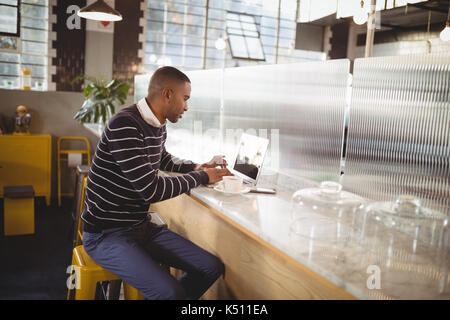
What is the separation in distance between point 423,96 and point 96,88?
15.3 ft

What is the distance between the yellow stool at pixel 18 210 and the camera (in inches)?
153

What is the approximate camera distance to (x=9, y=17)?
19.0 ft

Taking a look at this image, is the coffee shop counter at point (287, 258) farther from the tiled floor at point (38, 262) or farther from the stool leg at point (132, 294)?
the tiled floor at point (38, 262)

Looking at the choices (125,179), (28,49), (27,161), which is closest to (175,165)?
(125,179)

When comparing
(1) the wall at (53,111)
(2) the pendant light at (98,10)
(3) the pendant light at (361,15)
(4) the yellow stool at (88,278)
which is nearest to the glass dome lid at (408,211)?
(4) the yellow stool at (88,278)

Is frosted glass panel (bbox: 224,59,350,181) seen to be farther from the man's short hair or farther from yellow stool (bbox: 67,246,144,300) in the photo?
yellow stool (bbox: 67,246,144,300)

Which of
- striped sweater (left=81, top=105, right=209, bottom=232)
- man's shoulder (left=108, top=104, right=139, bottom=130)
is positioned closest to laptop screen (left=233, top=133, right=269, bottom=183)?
striped sweater (left=81, top=105, right=209, bottom=232)

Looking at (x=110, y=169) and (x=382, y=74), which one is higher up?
(x=382, y=74)

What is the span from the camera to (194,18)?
24.6 feet

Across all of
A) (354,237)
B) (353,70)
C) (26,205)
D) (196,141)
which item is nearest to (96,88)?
(26,205)

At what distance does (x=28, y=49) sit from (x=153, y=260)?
544cm

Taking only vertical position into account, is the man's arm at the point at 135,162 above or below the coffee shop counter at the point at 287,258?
above
